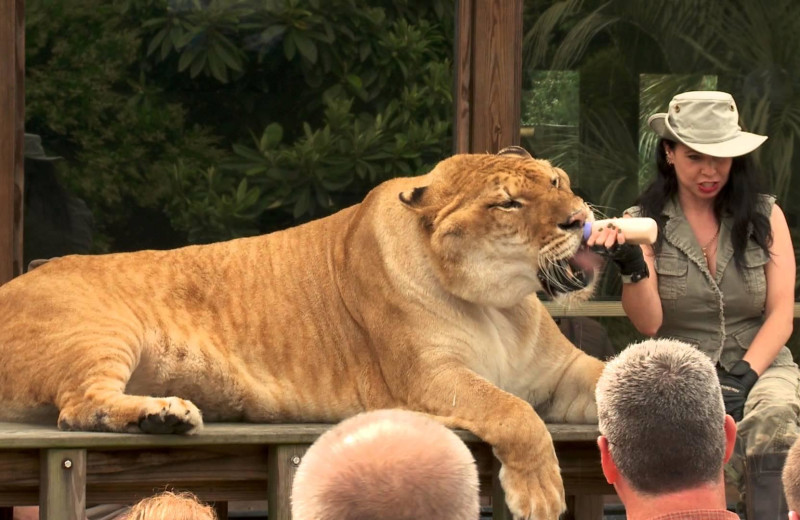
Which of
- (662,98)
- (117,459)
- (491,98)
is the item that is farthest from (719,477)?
(662,98)

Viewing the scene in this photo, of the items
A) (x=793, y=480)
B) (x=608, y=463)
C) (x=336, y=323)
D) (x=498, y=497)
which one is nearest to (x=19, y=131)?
(x=336, y=323)

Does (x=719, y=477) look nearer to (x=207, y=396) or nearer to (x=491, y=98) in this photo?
(x=207, y=396)

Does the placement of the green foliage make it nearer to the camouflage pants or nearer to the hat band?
the hat band

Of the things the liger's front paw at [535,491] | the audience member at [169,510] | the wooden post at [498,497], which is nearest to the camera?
the audience member at [169,510]

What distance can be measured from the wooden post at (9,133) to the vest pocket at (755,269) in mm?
2805

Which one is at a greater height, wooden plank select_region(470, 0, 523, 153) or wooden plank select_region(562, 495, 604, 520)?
wooden plank select_region(470, 0, 523, 153)

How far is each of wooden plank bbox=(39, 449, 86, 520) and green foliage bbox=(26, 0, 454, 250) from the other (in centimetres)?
182

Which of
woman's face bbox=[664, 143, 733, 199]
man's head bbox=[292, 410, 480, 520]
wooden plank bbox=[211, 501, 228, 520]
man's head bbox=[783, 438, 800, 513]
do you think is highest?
woman's face bbox=[664, 143, 733, 199]

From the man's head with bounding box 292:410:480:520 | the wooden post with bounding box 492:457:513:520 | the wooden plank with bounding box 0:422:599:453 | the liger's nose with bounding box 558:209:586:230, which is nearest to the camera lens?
the man's head with bounding box 292:410:480:520

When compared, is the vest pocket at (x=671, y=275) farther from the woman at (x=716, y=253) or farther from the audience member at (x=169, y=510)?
the audience member at (x=169, y=510)

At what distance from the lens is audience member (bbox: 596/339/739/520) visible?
2734 mm

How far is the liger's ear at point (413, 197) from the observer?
4906mm

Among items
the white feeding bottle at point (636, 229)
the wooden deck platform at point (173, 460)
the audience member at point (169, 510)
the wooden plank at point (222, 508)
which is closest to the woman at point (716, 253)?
the white feeding bottle at point (636, 229)

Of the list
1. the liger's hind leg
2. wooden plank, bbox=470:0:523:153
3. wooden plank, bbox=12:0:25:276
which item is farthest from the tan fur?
wooden plank, bbox=470:0:523:153
